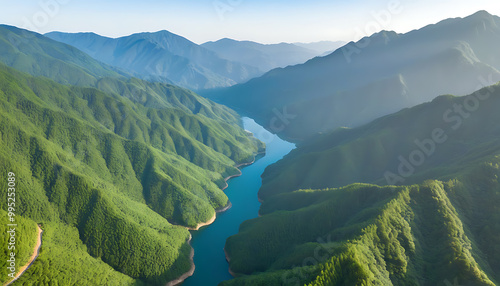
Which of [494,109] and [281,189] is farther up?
[494,109]

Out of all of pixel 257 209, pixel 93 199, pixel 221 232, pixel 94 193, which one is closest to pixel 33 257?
pixel 93 199

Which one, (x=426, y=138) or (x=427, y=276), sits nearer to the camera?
(x=427, y=276)

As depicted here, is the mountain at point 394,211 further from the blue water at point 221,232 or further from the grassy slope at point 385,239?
the blue water at point 221,232

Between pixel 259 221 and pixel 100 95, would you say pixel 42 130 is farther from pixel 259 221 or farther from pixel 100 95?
pixel 259 221

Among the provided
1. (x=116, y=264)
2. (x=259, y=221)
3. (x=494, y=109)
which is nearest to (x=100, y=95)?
(x=116, y=264)

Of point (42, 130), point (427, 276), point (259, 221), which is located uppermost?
point (427, 276)

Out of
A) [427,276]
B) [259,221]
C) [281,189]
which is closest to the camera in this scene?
[427,276]

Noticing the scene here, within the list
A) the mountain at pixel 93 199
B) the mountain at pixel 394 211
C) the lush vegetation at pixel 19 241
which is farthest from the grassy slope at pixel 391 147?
the lush vegetation at pixel 19 241

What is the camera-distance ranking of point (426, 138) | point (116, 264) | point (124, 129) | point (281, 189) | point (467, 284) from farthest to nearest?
point (124, 129) → point (281, 189) → point (426, 138) → point (116, 264) → point (467, 284)
